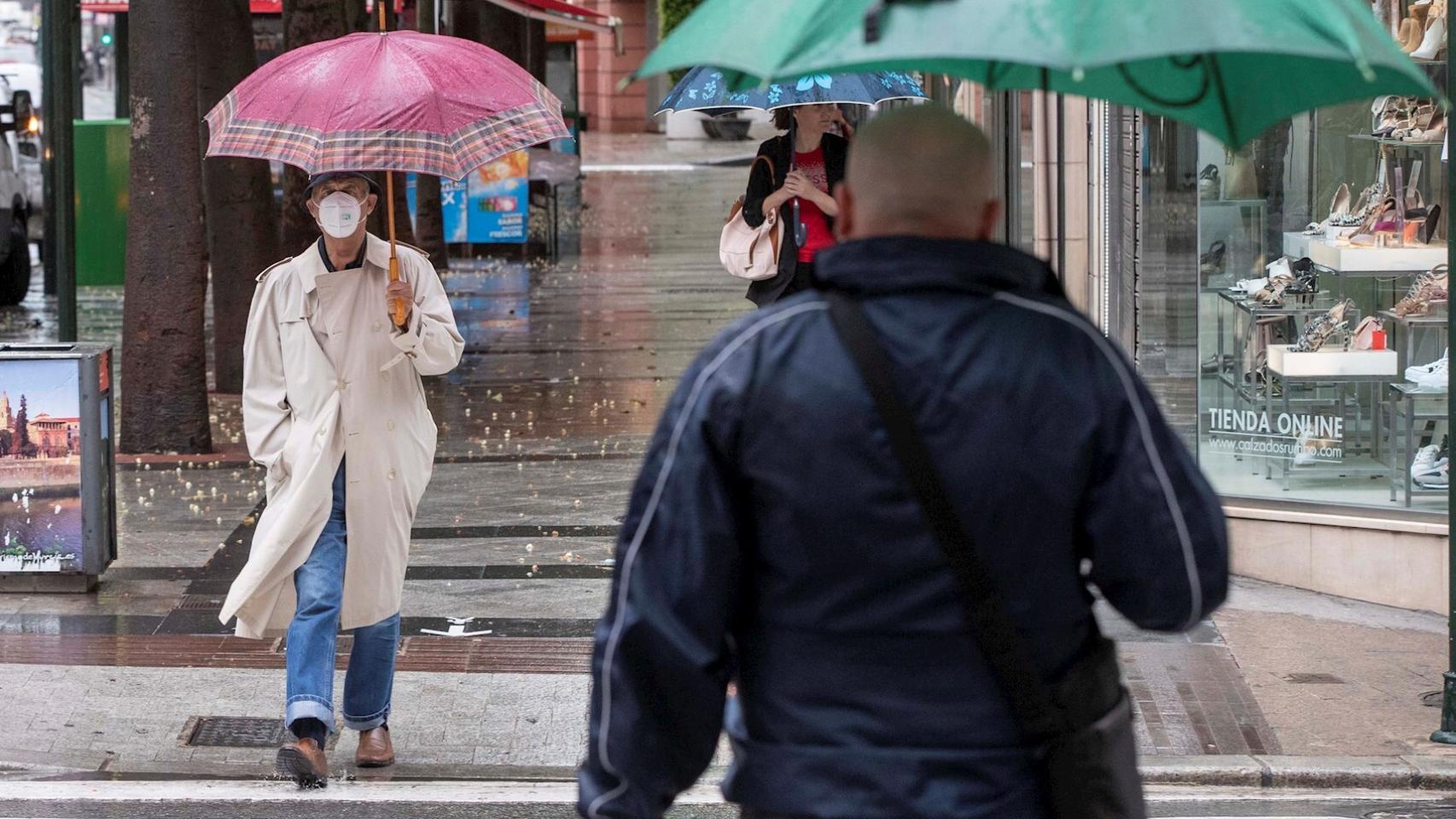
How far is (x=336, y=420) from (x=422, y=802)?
3.78 feet

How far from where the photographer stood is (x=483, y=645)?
7344 millimetres

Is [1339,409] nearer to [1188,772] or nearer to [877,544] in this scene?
[1188,772]

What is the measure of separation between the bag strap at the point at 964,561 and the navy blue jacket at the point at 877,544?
0.06 ft

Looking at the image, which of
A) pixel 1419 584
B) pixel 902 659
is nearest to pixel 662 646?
pixel 902 659

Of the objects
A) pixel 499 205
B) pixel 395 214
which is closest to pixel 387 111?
pixel 395 214

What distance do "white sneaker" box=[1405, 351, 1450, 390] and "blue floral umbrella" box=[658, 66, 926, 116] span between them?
2469 millimetres

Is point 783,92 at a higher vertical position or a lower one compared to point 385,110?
higher

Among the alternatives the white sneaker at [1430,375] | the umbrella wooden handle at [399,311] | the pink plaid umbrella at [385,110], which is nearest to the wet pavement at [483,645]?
the white sneaker at [1430,375]

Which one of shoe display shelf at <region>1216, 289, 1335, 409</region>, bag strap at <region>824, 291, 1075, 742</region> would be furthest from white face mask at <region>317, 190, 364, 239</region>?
shoe display shelf at <region>1216, 289, 1335, 409</region>

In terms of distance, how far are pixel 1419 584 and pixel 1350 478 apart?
1.87ft

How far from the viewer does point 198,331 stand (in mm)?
11195

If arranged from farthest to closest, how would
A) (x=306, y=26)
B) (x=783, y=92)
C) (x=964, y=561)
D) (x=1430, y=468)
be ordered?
(x=306, y=26) → (x=1430, y=468) → (x=783, y=92) → (x=964, y=561)

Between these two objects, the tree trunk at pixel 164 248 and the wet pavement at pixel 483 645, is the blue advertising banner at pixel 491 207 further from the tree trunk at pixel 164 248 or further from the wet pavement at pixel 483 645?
the tree trunk at pixel 164 248

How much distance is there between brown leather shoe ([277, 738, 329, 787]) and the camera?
5664 mm
